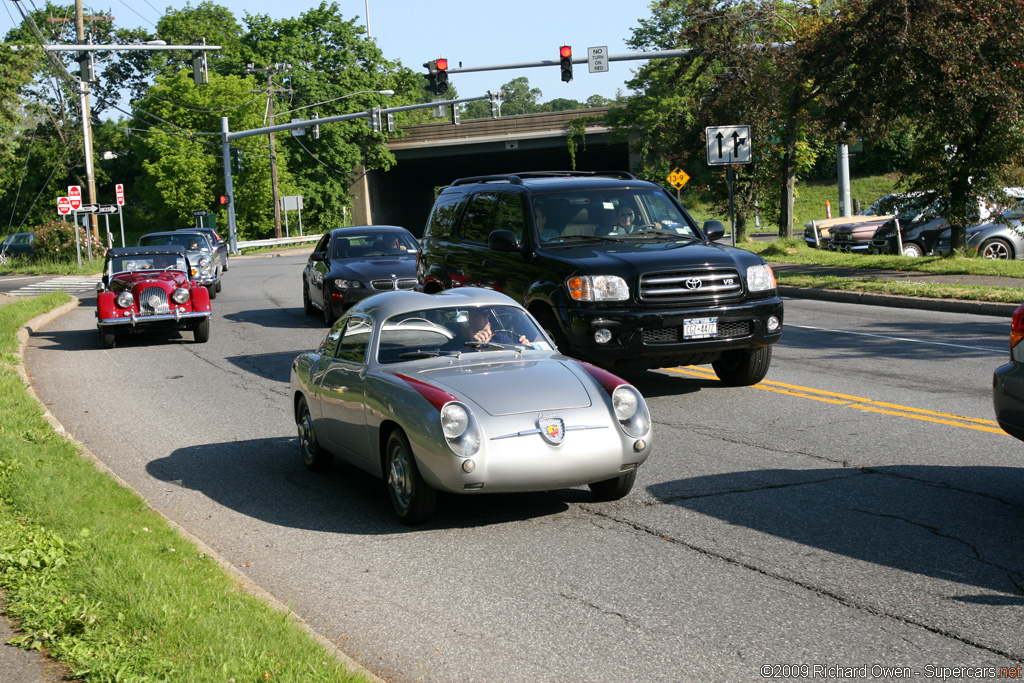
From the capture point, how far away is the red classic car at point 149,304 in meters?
17.0

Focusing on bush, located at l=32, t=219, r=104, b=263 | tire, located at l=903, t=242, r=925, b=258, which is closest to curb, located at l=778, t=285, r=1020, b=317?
tire, located at l=903, t=242, r=925, b=258

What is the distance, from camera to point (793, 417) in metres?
9.43

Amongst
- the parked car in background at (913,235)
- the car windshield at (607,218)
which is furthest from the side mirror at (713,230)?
the parked car in background at (913,235)

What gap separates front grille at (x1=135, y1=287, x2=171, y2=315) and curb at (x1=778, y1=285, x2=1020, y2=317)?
11795 millimetres

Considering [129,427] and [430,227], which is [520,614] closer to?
[129,427]

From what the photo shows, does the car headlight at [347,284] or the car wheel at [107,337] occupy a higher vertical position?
the car headlight at [347,284]

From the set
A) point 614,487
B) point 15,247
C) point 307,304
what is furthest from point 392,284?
point 15,247

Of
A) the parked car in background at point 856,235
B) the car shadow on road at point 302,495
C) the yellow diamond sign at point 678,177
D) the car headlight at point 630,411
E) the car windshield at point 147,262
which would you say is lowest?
the car shadow on road at point 302,495

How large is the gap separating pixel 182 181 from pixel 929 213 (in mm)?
50539

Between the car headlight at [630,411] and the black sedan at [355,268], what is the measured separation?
11.0 m

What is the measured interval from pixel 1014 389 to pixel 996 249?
21.1 metres

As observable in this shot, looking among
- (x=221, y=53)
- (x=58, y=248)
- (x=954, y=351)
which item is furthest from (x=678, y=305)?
(x=221, y=53)

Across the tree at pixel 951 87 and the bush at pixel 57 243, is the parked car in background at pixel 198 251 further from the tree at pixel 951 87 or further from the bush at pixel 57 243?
the tree at pixel 951 87

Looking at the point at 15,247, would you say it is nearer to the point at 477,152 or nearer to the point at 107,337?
the point at 477,152
